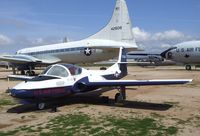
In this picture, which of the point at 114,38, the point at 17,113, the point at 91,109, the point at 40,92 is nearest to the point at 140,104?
the point at 91,109

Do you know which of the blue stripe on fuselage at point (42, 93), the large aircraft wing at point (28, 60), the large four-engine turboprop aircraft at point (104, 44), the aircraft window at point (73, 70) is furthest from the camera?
the large aircraft wing at point (28, 60)

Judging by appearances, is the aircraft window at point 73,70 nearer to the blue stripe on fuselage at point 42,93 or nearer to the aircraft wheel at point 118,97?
the blue stripe on fuselage at point 42,93

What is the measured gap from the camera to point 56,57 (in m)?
37.8

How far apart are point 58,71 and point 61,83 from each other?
2.52 ft

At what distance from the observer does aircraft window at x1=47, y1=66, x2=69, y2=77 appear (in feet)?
45.6

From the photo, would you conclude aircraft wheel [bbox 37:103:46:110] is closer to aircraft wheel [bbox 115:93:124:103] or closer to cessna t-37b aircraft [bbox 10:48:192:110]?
cessna t-37b aircraft [bbox 10:48:192:110]

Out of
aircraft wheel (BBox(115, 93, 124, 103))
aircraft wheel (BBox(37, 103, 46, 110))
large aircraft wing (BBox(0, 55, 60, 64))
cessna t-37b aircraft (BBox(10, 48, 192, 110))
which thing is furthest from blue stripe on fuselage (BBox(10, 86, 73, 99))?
large aircraft wing (BBox(0, 55, 60, 64))

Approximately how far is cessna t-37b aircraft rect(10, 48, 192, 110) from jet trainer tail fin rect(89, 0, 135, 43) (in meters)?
18.5

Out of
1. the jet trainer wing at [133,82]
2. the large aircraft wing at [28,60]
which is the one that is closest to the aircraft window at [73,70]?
the jet trainer wing at [133,82]

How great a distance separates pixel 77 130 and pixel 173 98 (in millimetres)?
8282

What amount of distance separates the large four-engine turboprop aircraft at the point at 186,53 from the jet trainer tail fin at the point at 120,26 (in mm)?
13707

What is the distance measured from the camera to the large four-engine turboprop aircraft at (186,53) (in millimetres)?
43531

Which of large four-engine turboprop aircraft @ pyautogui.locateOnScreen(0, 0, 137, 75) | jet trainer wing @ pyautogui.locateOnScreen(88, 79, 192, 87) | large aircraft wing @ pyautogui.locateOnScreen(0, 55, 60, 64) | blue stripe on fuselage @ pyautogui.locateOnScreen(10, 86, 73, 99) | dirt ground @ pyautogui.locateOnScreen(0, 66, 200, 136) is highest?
large four-engine turboprop aircraft @ pyautogui.locateOnScreen(0, 0, 137, 75)

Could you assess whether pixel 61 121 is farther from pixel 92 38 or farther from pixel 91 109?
pixel 92 38
